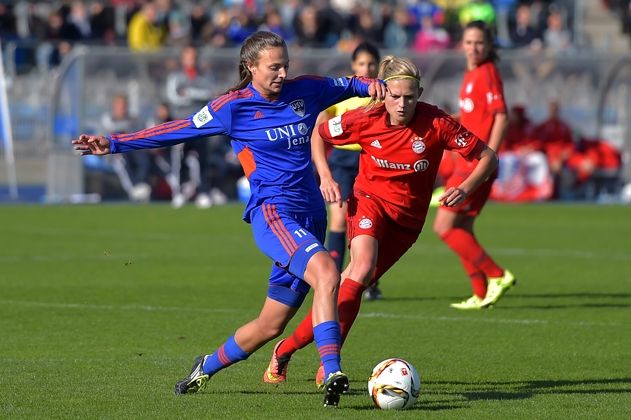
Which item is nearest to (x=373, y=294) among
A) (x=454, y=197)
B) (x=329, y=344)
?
(x=454, y=197)

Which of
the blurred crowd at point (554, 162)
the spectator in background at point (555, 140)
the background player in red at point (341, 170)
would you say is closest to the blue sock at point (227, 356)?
the background player in red at point (341, 170)

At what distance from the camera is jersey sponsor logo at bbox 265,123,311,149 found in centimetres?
727

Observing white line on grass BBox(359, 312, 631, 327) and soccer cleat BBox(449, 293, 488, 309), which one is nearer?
white line on grass BBox(359, 312, 631, 327)

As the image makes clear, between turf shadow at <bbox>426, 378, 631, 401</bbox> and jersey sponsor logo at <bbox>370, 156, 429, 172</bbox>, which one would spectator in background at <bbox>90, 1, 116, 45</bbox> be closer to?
jersey sponsor logo at <bbox>370, 156, 429, 172</bbox>

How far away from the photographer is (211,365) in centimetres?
737

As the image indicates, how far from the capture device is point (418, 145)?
7945 millimetres

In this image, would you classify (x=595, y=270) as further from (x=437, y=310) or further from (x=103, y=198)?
(x=103, y=198)

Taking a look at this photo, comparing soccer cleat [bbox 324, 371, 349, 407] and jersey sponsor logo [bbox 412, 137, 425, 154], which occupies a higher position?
jersey sponsor logo [bbox 412, 137, 425, 154]

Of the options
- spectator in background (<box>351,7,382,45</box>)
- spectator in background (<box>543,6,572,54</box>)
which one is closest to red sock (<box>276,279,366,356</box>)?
spectator in background (<box>351,7,382,45</box>)

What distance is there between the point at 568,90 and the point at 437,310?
47.2 ft

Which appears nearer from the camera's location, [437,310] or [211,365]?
[211,365]

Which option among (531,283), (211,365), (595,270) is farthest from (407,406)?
(595,270)

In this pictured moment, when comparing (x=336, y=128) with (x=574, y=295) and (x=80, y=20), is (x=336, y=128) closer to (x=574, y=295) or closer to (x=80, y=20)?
(x=574, y=295)

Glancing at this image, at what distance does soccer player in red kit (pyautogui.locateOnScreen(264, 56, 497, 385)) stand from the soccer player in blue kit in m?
0.40
